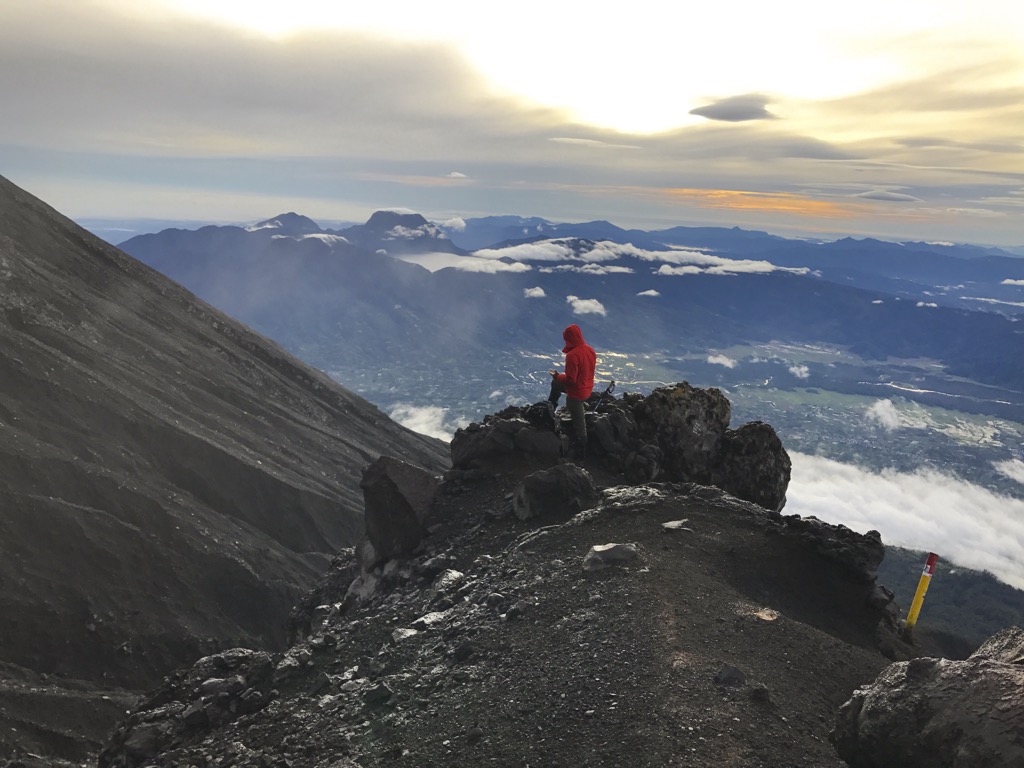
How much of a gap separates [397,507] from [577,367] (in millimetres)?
8568

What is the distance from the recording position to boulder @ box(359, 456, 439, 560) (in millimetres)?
26031

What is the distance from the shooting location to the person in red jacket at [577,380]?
2684cm

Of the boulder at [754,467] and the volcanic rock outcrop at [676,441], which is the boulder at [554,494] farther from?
the boulder at [754,467]

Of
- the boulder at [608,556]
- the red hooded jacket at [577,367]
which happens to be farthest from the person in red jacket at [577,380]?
the boulder at [608,556]

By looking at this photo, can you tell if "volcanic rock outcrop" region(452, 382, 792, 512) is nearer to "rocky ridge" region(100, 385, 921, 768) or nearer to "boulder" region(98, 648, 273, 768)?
"rocky ridge" region(100, 385, 921, 768)

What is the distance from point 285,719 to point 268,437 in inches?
3956

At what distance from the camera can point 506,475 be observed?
2719cm

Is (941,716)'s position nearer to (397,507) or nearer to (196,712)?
(196,712)

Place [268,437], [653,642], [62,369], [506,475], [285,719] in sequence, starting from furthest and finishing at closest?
[268,437] → [62,369] → [506,475] → [285,719] → [653,642]

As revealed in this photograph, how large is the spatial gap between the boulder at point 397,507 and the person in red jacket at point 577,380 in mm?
6005

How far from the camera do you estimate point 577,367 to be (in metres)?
26.9

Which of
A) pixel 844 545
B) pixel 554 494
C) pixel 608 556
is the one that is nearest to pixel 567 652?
pixel 608 556

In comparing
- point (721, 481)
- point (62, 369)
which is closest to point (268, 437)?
point (62, 369)

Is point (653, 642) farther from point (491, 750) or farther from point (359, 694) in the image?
point (359, 694)
